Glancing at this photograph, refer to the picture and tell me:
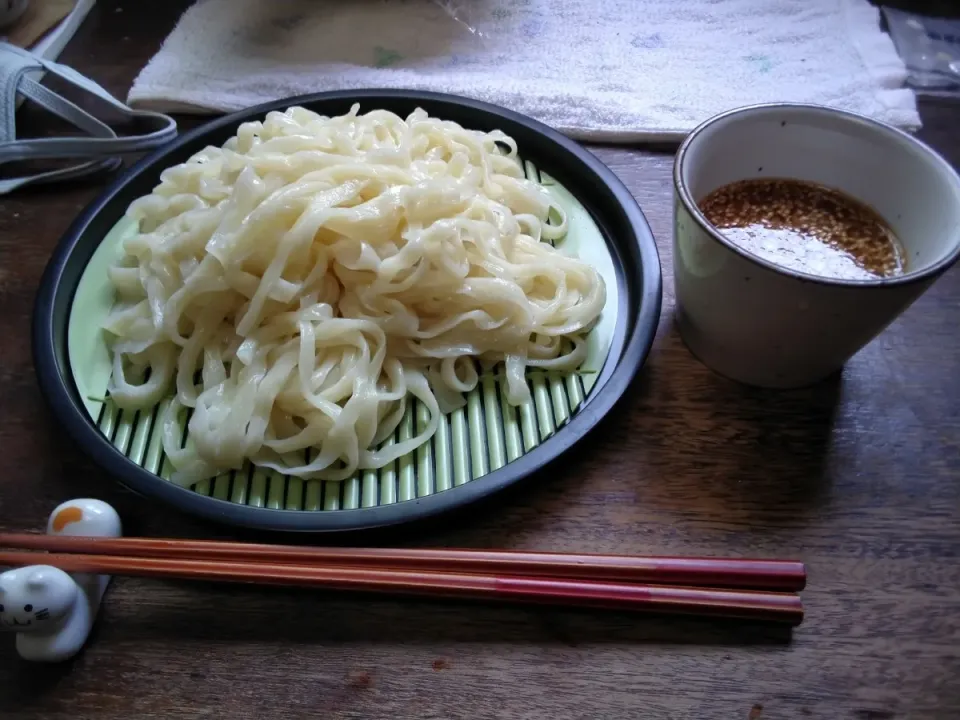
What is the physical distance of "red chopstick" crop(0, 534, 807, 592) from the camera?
2.88 feet

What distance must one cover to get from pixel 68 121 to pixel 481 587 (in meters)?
1.47

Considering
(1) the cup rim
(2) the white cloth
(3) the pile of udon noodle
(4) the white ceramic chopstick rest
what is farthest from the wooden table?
(2) the white cloth

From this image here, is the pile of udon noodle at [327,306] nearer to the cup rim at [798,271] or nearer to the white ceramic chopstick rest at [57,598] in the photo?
the white ceramic chopstick rest at [57,598]

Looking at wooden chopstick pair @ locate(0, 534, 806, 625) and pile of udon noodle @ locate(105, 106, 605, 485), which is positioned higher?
pile of udon noodle @ locate(105, 106, 605, 485)

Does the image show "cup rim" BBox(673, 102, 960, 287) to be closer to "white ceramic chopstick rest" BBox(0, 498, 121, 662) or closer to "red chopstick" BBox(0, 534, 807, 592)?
"red chopstick" BBox(0, 534, 807, 592)

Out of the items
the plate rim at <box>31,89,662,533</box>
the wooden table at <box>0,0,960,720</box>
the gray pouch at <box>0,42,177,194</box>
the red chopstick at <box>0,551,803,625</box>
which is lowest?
the wooden table at <box>0,0,960,720</box>

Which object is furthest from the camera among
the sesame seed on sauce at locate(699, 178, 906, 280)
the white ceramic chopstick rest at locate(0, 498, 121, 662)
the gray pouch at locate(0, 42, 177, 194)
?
the gray pouch at locate(0, 42, 177, 194)

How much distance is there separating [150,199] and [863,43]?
1.69 metres

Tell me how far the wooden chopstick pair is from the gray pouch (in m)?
0.92

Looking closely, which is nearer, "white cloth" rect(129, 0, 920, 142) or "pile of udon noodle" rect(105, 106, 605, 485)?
"pile of udon noodle" rect(105, 106, 605, 485)

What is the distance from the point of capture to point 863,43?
5.77ft

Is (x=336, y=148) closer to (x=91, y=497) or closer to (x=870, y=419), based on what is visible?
(x=91, y=497)

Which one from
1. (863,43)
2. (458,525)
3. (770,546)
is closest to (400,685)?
(458,525)

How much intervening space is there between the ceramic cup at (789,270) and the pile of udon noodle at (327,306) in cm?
21
